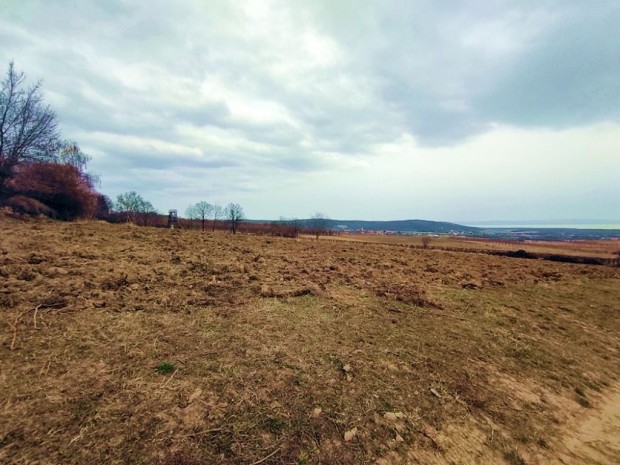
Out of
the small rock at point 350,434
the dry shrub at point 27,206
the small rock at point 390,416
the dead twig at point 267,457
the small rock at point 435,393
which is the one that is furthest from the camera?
the dry shrub at point 27,206

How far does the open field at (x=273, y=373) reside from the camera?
9.51ft

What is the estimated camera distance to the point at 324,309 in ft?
22.7

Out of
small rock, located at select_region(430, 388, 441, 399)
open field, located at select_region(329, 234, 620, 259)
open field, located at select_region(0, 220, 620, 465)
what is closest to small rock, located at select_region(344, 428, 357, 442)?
open field, located at select_region(0, 220, 620, 465)

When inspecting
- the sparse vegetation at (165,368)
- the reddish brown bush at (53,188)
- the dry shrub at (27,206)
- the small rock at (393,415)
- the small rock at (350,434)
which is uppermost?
the reddish brown bush at (53,188)

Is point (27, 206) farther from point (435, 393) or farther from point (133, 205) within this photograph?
point (133, 205)

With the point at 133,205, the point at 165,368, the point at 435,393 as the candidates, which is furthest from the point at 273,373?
the point at 133,205

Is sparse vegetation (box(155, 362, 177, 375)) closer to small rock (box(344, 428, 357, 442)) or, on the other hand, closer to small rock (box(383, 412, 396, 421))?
small rock (box(344, 428, 357, 442))

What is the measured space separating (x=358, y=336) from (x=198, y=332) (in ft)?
9.72

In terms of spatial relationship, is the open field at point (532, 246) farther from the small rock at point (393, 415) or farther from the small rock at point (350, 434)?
the small rock at point (350, 434)

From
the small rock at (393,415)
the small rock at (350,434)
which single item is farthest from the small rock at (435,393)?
the small rock at (350,434)

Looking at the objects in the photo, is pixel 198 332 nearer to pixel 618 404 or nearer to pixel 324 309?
pixel 324 309

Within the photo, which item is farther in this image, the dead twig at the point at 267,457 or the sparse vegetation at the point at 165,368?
the sparse vegetation at the point at 165,368

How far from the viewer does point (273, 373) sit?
4.07 m

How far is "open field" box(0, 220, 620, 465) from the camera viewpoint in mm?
2898
